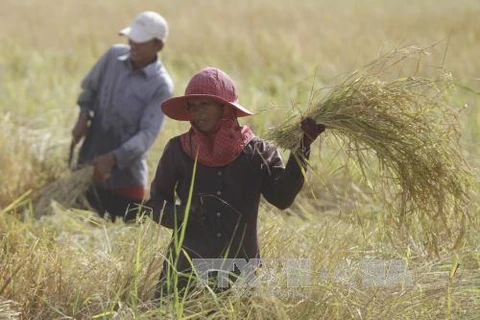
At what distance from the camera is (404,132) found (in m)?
3.91

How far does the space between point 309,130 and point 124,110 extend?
2586mm

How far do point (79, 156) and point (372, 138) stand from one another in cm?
308

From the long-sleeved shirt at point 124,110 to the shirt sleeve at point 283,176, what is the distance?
216 centimetres

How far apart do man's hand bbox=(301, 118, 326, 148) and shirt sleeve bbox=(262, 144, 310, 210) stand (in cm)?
3

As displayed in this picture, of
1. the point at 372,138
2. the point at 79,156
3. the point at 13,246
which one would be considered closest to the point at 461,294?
the point at 372,138

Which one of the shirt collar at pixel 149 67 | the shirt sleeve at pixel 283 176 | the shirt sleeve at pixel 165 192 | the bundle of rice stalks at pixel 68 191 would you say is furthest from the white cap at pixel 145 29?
the shirt sleeve at pixel 283 176

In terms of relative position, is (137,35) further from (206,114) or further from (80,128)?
(206,114)

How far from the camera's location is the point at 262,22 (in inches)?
672

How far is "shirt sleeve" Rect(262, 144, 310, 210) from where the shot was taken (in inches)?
150

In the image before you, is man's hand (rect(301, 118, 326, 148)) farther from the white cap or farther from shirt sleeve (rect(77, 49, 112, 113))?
shirt sleeve (rect(77, 49, 112, 113))

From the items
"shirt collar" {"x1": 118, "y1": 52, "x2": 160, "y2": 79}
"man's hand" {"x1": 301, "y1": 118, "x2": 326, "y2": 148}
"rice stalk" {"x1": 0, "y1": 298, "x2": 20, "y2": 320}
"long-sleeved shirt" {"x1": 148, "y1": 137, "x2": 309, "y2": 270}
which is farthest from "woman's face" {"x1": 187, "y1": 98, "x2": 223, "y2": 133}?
"shirt collar" {"x1": 118, "y1": 52, "x2": 160, "y2": 79}

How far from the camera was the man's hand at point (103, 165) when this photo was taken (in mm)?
6105

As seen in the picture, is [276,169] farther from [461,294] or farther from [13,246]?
[13,246]

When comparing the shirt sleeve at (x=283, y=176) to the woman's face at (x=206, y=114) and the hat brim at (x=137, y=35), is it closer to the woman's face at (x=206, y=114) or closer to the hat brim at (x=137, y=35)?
the woman's face at (x=206, y=114)
